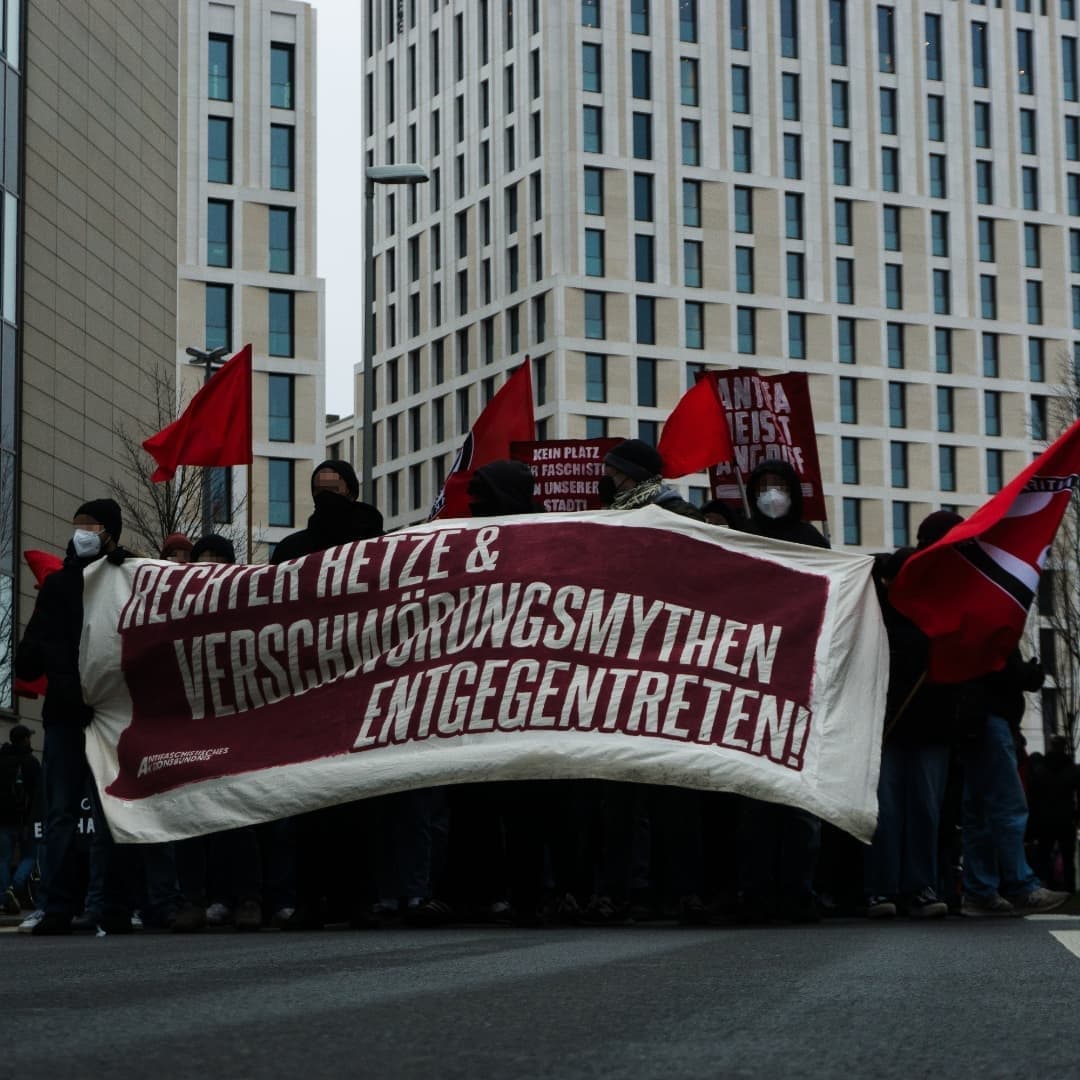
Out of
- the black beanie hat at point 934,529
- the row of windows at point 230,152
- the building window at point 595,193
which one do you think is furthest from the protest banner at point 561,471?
the building window at point 595,193

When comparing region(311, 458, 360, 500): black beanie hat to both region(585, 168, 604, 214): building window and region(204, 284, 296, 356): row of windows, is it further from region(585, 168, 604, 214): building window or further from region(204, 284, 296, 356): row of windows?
region(585, 168, 604, 214): building window

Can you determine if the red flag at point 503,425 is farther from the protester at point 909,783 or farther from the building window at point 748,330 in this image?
the building window at point 748,330

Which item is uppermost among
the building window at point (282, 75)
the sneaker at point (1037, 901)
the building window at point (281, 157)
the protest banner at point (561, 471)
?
the building window at point (282, 75)

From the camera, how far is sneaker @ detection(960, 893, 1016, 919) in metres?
10.2

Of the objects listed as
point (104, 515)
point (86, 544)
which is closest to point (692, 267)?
point (104, 515)

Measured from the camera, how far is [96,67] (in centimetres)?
4272

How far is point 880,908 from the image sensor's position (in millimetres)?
10445

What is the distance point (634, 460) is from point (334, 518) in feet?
4.64

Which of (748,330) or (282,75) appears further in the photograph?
(748,330)

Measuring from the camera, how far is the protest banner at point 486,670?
391 inches

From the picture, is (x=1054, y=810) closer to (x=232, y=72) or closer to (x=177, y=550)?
(x=177, y=550)

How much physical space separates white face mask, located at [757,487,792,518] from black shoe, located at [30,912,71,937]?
3660mm

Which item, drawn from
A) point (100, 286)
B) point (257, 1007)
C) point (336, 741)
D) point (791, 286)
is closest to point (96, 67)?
point (100, 286)

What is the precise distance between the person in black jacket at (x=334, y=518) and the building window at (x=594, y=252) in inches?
3072
